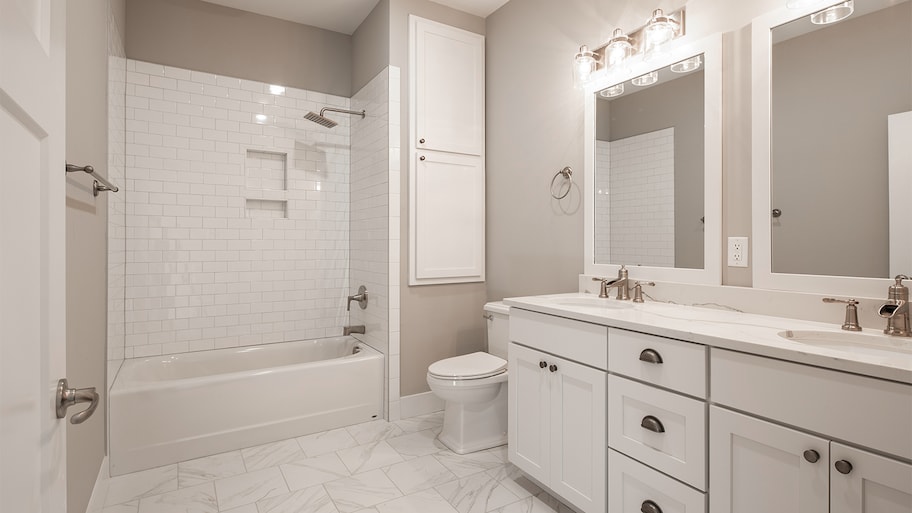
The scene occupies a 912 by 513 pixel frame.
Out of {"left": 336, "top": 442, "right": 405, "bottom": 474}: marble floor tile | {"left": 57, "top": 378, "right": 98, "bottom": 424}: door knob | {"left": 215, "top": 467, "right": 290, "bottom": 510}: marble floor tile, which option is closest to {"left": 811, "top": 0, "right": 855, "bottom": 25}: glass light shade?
{"left": 57, "top": 378, "right": 98, "bottom": 424}: door knob

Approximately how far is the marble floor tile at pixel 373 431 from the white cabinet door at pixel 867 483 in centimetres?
222

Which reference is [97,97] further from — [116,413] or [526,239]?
[526,239]

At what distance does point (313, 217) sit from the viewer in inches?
139

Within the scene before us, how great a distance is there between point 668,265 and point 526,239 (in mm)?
1017

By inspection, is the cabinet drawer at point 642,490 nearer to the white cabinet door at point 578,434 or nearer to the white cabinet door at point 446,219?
the white cabinet door at point 578,434

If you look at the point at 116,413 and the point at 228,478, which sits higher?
the point at 116,413

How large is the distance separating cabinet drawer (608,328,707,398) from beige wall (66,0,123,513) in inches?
72.8

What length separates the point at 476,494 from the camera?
2.10 m

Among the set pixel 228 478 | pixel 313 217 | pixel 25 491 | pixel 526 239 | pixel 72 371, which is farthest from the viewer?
pixel 313 217

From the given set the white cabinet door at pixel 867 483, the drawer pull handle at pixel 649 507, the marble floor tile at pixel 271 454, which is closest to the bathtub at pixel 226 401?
the marble floor tile at pixel 271 454

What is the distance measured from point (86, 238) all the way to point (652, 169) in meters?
2.49

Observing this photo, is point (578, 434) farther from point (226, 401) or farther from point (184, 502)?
point (226, 401)

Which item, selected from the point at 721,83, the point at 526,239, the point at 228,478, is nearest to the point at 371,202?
the point at 526,239

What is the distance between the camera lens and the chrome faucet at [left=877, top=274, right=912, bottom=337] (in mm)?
1322
